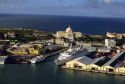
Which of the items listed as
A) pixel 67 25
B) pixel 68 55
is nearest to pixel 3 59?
pixel 68 55

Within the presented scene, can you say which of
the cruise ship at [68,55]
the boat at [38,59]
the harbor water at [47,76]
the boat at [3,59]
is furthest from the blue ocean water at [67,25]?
the harbor water at [47,76]

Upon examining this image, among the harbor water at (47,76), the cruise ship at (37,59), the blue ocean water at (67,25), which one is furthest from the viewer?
the blue ocean water at (67,25)

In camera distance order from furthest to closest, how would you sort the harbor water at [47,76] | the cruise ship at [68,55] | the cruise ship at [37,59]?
the cruise ship at [37,59] → the cruise ship at [68,55] → the harbor water at [47,76]

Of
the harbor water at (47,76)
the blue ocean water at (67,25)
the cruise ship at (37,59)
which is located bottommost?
the harbor water at (47,76)

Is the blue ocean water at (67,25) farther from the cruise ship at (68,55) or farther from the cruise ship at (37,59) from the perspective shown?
→ the cruise ship at (37,59)

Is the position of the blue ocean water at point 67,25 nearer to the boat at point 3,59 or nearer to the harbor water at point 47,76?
the boat at point 3,59

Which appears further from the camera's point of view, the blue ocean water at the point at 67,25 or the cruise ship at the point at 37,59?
the blue ocean water at the point at 67,25

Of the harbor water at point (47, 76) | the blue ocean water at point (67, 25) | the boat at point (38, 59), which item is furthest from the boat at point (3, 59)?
the blue ocean water at point (67, 25)

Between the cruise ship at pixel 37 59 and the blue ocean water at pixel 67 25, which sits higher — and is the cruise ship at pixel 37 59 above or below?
below

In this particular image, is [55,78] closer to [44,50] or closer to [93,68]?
[93,68]

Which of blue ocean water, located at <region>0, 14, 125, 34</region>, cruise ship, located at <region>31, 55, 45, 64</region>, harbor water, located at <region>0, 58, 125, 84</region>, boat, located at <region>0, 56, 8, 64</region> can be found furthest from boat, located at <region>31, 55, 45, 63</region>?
blue ocean water, located at <region>0, 14, 125, 34</region>

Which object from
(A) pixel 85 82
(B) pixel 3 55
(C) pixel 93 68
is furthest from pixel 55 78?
(B) pixel 3 55
